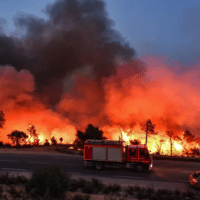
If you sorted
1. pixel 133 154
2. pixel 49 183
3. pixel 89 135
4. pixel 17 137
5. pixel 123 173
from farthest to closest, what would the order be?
pixel 17 137
pixel 89 135
pixel 133 154
pixel 123 173
pixel 49 183

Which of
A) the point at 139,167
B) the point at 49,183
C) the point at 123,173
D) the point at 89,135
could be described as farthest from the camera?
the point at 89,135

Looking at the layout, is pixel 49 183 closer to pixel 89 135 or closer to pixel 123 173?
pixel 123 173

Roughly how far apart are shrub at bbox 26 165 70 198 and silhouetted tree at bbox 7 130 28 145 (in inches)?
1770

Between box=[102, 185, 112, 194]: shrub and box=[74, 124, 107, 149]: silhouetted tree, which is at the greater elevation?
box=[74, 124, 107, 149]: silhouetted tree

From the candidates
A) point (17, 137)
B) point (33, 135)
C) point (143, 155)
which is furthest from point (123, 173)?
point (33, 135)

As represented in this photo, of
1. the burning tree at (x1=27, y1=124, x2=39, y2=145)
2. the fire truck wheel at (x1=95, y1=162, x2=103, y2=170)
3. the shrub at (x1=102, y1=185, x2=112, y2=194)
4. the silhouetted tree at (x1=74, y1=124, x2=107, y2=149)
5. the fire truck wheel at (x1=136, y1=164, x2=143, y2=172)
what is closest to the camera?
the shrub at (x1=102, y1=185, x2=112, y2=194)

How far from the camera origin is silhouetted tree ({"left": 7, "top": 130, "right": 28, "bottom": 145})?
52.5 metres

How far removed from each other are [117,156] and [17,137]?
3792 centimetres

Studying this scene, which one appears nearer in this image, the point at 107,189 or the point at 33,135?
the point at 107,189

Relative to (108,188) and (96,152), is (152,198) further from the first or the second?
(96,152)

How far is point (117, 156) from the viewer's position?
67.8ft

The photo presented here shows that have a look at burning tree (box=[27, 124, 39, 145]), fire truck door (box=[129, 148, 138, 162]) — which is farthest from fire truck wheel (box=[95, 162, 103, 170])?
burning tree (box=[27, 124, 39, 145])

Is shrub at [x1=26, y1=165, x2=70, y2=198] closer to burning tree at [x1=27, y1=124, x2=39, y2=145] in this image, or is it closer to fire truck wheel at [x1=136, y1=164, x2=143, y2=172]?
fire truck wheel at [x1=136, y1=164, x2=143, y2=172]

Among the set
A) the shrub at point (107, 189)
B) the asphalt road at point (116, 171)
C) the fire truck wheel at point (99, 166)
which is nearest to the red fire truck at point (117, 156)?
the fire truck wheel at point (99, 166)
